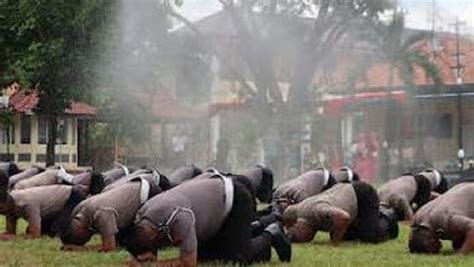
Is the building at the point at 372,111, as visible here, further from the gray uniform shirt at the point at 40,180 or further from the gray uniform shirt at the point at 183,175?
the gray uniform shirt at the point at 40,180

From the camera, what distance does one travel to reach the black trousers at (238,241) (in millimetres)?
A: 8914

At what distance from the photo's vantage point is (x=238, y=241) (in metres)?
9.04

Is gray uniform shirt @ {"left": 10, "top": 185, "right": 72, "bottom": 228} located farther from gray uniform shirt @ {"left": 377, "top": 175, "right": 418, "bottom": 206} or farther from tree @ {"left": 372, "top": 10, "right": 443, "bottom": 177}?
tree @ {"left": 372, "top": 10, "right": 443, "bottom": 177}

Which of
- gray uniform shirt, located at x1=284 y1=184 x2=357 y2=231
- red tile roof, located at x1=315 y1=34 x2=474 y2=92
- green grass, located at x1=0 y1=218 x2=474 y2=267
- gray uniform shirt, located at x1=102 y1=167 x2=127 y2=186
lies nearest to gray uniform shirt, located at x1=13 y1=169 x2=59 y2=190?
gray uniform shirt, located at x1=102 y1=167 x2=127 y2=186

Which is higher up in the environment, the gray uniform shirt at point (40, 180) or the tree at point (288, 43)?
the tree at point (288, 43)

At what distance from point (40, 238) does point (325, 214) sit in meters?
3.26

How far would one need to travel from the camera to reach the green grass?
30.6 ft

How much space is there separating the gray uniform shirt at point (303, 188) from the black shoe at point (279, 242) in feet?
8.72

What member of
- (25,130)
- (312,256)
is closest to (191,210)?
(312,256)

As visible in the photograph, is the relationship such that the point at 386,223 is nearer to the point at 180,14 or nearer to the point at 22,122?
the point at 180,14

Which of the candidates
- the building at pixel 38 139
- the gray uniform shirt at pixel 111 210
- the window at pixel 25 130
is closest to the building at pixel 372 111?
the building at pixel 38 139

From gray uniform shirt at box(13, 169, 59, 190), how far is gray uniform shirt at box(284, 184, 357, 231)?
10.8 feet

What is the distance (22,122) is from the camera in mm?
34500

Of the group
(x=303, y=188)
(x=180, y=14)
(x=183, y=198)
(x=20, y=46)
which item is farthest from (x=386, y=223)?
(x=180, y=14)
